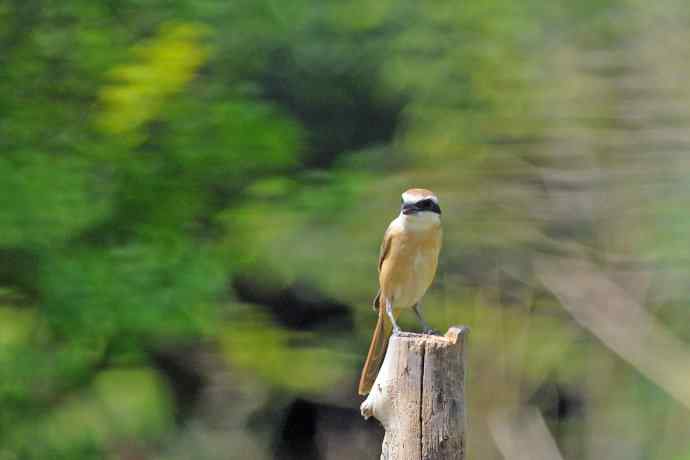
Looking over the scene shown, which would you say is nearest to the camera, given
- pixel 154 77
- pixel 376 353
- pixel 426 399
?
pixel 426 399

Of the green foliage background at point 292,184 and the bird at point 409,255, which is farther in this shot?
the green foliage background at point 292,184

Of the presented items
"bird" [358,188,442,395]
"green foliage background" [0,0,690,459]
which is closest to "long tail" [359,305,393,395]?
"bird" [358,188,442,395]

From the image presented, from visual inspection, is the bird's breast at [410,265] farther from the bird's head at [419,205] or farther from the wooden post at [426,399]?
the wooden post at [426,399]

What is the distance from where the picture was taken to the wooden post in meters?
3.62

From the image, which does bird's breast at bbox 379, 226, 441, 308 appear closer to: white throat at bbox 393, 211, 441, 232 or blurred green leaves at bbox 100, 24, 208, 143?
white throat at bbox 393, 211, 441, 232

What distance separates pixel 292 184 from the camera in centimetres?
719

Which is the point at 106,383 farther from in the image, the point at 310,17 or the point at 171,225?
the point at 310,17

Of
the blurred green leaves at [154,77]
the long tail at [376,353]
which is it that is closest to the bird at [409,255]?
the long tail at [376,353]

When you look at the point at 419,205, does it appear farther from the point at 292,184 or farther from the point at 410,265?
the point at 292,184

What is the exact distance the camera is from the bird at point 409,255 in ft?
16.9

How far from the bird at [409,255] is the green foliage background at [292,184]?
1337 millimetres

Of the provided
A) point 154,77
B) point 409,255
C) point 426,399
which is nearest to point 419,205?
point 409,255

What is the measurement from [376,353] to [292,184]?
211cm

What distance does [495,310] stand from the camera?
6.63 meters
